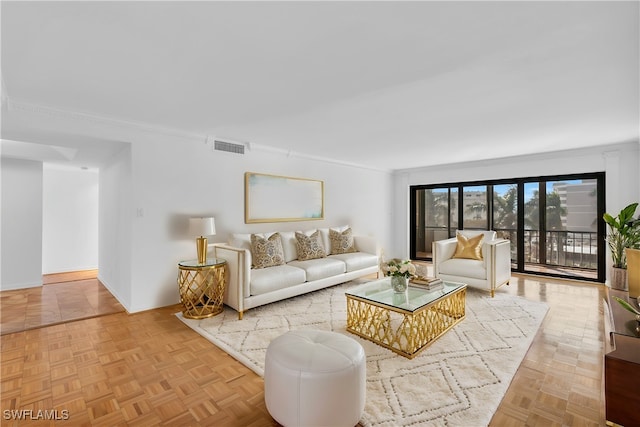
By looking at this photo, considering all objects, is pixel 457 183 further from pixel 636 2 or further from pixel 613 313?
pixel 636 2

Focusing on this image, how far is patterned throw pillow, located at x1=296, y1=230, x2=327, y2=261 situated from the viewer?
4.67 meters

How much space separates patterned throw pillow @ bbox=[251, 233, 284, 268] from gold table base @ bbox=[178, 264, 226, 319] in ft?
1.70

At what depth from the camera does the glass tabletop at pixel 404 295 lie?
2789 mm

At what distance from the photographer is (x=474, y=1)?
1538mm

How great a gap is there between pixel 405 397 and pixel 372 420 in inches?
13.4

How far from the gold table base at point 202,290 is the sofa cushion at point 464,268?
3.33 m

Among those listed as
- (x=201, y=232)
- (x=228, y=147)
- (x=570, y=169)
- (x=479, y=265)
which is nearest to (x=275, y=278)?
(x=201, y=232)

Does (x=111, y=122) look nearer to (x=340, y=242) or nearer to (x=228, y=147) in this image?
(x=228, y=147)

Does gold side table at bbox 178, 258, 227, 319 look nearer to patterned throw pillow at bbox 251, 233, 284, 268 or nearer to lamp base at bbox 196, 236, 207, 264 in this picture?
lamp base at bbox 196, 236, 207, 264

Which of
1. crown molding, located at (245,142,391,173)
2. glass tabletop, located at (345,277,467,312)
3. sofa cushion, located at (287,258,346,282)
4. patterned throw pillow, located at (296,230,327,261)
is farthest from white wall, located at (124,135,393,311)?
glass tabletop, located at (345,277,467,312)

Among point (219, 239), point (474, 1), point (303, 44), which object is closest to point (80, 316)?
point (219, 239)

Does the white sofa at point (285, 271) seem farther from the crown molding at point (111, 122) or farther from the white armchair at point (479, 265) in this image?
the crown molding at point (111, 122)

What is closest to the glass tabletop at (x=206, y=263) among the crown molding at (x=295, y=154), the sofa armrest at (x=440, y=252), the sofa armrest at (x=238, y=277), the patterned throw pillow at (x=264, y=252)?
the sofa armrest at (x=238, y=277)

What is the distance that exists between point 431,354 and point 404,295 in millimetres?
641
